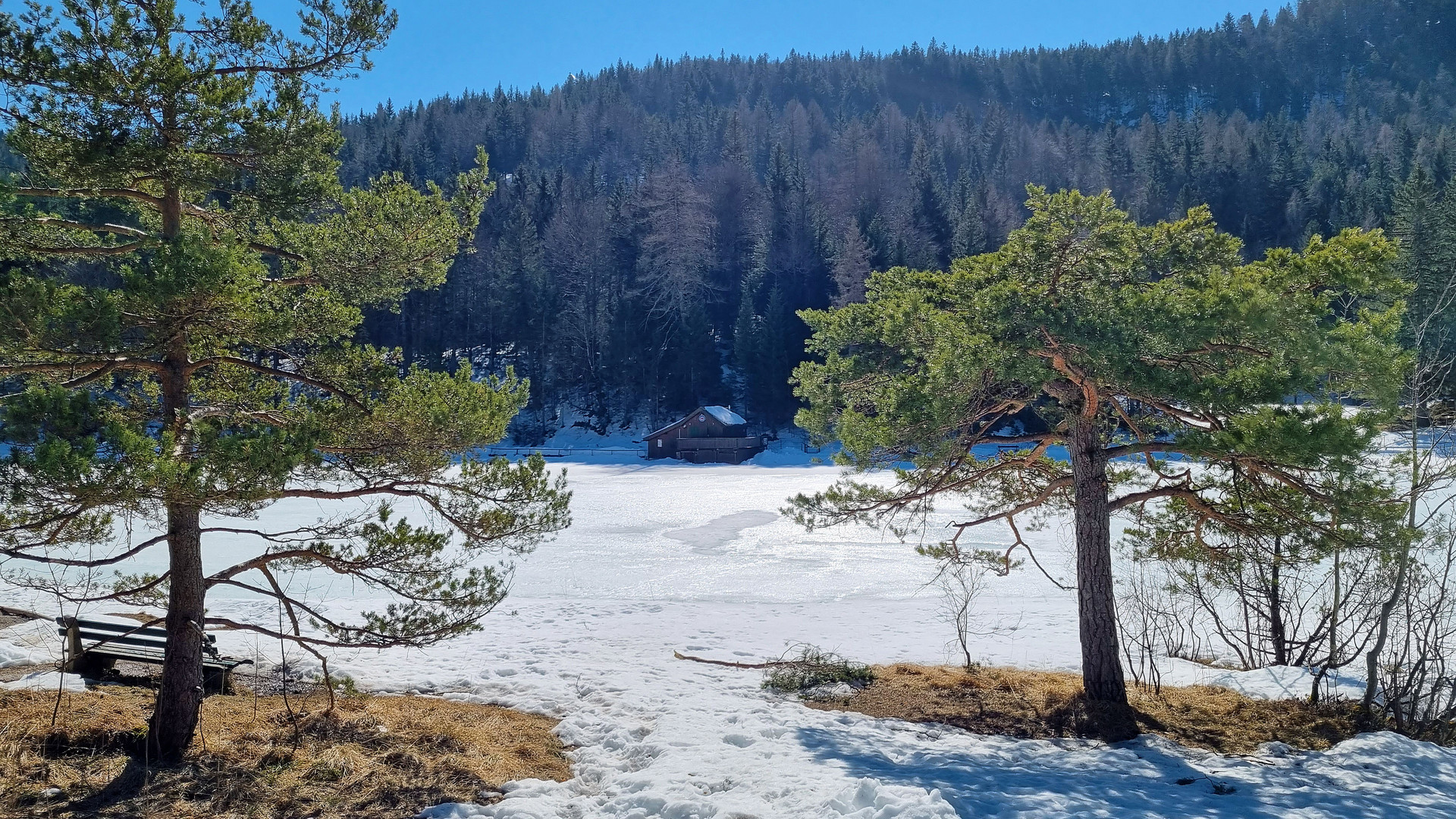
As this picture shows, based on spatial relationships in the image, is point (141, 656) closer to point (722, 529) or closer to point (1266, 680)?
point (1266, 680)

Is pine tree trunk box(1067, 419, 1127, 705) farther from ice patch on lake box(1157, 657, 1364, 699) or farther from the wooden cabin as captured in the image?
the wooden cabin

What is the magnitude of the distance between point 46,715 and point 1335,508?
973cm

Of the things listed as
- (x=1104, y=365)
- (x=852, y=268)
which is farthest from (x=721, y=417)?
(x=1104, y=365)

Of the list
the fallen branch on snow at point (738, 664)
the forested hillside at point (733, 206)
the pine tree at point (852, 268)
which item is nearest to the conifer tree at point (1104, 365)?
the fallen branch on snow at point (738, 664)

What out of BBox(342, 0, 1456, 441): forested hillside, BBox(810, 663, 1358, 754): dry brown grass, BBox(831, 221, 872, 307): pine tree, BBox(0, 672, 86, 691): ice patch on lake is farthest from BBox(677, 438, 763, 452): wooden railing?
BBox(0, 672, 86, 691): ice patch on lake

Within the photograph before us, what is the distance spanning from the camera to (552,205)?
60.3 meters

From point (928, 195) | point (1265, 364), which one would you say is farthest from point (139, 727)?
point (928, 195)

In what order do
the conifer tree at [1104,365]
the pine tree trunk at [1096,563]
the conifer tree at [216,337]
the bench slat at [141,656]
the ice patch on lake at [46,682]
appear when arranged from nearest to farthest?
1. the conifer tree at [216,337]
2. the conifer tree at [1104,365]
3. the ice patch on lake at [46,682]
4. the bench slat at [141,656]
5. the pine tree trunk at [1096,563]

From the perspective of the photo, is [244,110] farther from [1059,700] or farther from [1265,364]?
[1059,700]

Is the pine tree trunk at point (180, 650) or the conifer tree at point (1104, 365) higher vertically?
the conifer tree at point (1104, 365)

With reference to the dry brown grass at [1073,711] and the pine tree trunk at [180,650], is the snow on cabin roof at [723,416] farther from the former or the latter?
the pine tree trunk at [180,650]

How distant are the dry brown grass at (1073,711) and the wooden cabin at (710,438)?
32.0m

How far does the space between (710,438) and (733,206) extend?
21.5 metres

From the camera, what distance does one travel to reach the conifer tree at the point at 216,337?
4.68m
